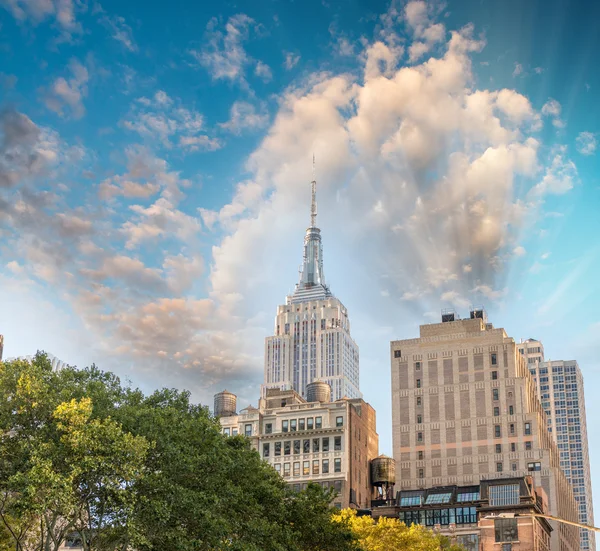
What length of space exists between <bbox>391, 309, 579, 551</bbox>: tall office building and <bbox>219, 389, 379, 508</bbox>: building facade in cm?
1365

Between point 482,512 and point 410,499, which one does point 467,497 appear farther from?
point 482,512

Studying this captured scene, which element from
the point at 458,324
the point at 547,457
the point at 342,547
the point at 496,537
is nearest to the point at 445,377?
the point at 458,324

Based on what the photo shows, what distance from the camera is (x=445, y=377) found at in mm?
185000

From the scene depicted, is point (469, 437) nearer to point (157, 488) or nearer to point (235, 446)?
point (235, 446)

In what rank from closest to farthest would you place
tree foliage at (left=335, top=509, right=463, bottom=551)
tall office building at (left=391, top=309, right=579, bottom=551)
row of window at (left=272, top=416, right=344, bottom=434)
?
tree foliage at (left=335, top=509, right=463, bottom=551)
row of window at (left=272, top=416, right=344, bottom=434)
tall office building at (left=391, top=309, right=579, bottom=551)

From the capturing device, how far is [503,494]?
149 m

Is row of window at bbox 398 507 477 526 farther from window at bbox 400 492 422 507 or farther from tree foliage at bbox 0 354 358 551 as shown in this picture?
tree foliage at bbox 0 354 358 551

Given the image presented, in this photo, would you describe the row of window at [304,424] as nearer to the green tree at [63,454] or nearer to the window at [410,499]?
the window at [410,499]

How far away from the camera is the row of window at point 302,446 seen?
162 meters

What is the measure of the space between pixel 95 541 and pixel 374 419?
11652cm

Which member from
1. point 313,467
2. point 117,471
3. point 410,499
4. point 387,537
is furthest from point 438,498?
point 117,471

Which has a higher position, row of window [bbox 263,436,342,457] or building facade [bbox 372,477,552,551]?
row of window [bbox 263,436,342,457]

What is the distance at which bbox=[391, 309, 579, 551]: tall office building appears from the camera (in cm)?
17305

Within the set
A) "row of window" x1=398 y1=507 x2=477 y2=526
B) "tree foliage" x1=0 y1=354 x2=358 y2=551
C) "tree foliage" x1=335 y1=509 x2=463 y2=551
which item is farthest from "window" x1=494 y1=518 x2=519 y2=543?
"tree foliage" x1=0 y1=354 x2=358 y2=551
